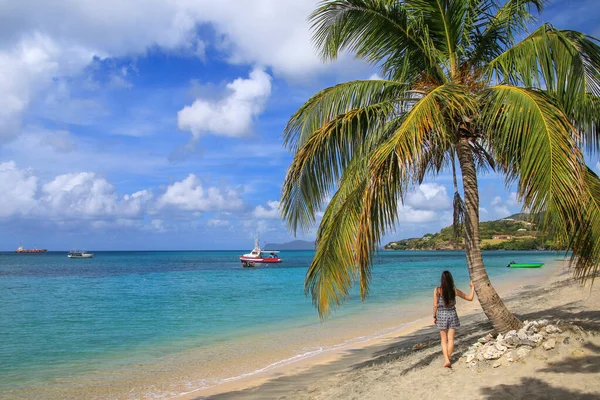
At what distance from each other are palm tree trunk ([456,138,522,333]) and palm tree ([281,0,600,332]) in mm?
16

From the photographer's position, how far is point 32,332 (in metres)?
15.7

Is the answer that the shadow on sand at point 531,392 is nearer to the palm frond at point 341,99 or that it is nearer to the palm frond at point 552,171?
the palm frond at point 552,171

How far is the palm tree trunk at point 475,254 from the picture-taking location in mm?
6293

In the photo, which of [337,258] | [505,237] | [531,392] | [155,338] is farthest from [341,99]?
[505,237]

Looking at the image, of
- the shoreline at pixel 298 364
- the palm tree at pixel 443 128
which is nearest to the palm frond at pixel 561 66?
the palm tree at pixel 443 128

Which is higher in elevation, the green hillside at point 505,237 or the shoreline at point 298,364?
the green hillside at point 505,237

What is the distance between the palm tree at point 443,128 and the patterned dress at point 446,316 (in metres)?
0.50

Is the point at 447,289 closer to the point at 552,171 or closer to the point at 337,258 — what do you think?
the point at 337,258

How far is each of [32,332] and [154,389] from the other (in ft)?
31.7

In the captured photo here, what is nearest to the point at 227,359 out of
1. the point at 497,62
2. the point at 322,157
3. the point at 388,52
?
the point at 322,157

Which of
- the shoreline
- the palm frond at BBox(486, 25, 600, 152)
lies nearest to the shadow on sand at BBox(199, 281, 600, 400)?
the shoreline

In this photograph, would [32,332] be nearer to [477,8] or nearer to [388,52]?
[388,52]

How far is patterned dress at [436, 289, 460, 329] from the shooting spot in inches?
244

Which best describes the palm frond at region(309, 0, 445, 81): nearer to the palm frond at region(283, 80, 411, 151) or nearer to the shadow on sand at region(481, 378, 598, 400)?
the palm frond at region(283, 80, 411, 151)
